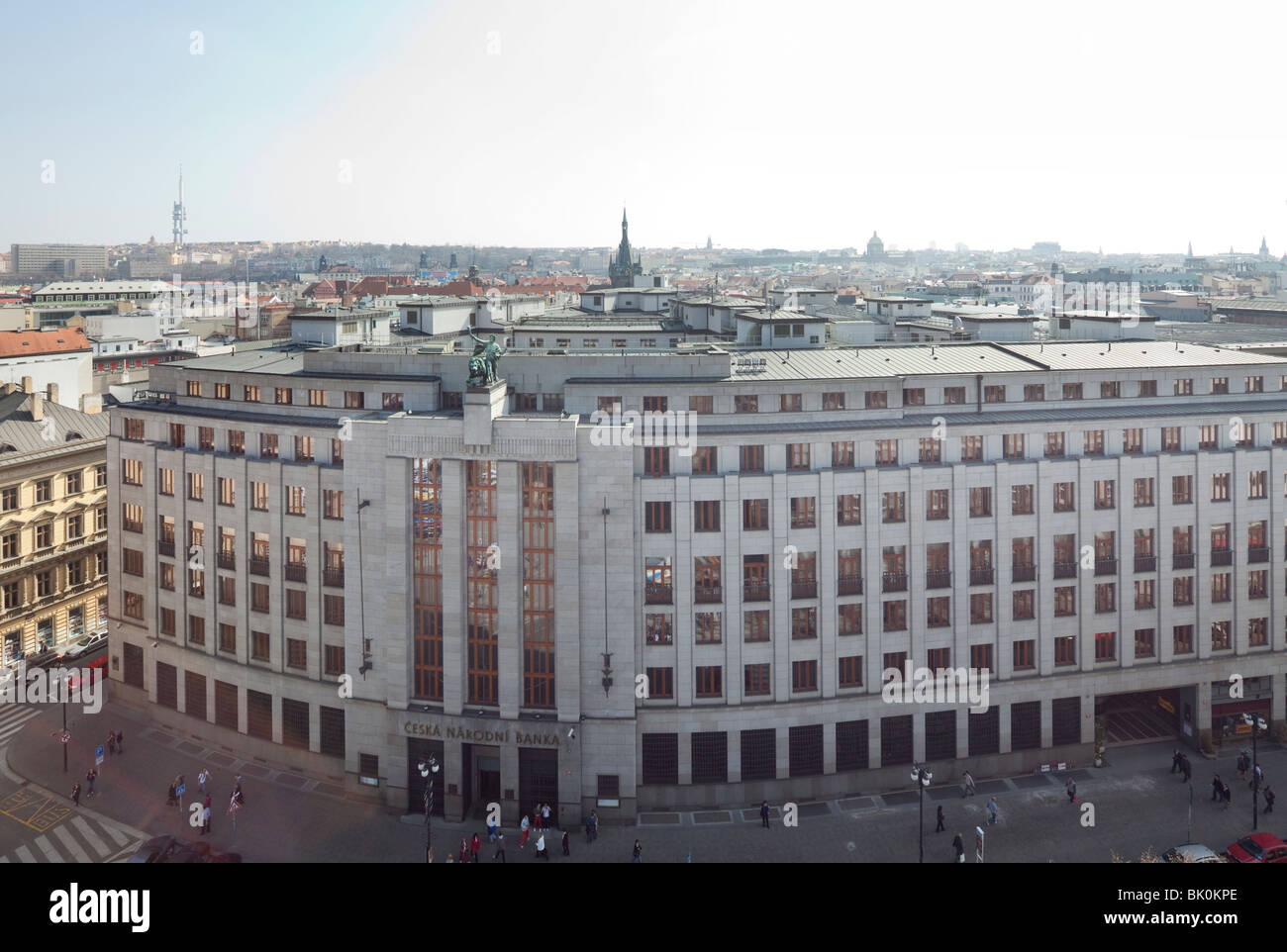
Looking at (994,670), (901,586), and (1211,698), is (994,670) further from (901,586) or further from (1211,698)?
(1211,698)

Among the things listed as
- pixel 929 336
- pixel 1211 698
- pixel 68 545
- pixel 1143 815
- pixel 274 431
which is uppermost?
pixel 929 336

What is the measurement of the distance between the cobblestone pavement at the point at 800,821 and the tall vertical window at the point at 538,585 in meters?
8.14

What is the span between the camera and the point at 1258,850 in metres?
43.5

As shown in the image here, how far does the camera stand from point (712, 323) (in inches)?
3445

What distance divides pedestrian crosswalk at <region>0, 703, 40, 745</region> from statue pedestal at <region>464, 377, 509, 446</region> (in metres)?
39.4

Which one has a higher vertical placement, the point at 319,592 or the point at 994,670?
the point at 319,592

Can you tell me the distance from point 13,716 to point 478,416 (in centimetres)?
4246

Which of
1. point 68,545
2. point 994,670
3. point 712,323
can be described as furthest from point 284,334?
point 994,670

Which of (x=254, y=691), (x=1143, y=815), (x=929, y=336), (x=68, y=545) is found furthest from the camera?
(x=929, y=336)

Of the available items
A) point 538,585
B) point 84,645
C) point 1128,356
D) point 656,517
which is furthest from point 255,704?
point 1128,356

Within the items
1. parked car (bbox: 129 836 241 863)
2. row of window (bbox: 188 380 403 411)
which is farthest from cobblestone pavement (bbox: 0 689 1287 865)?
row of window (bbox: 188 380 403 411)

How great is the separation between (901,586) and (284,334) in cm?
10679

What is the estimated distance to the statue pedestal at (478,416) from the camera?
164ft

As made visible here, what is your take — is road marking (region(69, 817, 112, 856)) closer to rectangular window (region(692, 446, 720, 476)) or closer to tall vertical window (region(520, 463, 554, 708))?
tall vertical window (region(520, 463, 554, 708))
